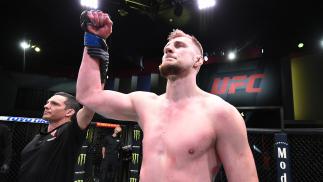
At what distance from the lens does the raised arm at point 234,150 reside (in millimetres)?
1212

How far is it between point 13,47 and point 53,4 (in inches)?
142

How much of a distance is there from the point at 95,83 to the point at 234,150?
820 millimetres

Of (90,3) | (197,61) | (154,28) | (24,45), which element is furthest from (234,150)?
(24,45)

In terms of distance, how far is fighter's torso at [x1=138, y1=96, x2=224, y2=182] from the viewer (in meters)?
1.24

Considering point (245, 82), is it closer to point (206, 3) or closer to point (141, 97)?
point (206, 3)

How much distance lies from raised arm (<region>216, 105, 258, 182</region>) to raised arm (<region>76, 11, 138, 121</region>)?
57 cm

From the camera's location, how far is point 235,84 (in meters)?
7.76

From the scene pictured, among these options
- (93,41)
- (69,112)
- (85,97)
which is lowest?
(69,112)

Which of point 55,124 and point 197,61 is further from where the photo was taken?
point 55,124

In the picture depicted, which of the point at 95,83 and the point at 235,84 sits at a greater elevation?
the point at 235,84

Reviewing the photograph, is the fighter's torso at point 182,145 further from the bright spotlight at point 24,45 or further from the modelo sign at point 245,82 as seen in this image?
the bright spotlight at point 24,45

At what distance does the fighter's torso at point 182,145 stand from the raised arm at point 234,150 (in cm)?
5

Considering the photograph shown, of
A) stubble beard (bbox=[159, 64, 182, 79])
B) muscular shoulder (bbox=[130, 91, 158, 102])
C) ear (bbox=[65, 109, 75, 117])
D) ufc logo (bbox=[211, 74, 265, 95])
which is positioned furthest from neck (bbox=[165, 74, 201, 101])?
ufc logo (bbox=[211, 74, 265, 95])

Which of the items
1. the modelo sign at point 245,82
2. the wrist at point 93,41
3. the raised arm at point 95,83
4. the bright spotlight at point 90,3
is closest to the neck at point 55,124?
the raised arm at point 95,83
